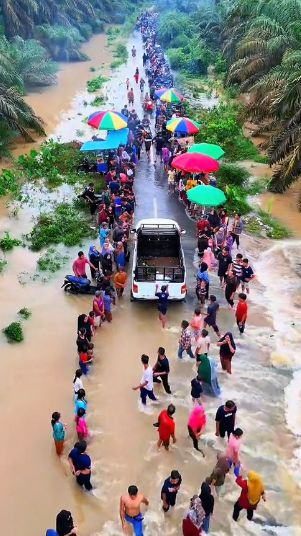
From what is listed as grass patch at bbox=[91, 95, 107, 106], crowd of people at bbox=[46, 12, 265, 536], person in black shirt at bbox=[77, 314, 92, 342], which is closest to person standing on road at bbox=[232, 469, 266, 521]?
crowd of people at bbox=[46, 12, 265, 536]

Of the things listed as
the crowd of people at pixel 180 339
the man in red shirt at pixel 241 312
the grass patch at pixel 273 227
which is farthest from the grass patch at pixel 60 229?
the man in red shirt at pixel 241 312

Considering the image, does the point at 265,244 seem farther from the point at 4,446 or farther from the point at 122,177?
the point at 4,446

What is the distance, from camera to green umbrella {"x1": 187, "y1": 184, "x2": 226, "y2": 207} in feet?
45.4

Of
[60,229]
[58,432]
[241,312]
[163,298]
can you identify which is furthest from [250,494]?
[60,229]

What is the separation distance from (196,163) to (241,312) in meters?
5.71

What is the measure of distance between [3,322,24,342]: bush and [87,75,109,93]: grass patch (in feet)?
84.6

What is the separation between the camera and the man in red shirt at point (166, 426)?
8.06 meters

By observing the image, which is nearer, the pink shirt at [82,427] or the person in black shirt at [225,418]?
the person in black shirt at [225,418]

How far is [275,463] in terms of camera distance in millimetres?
8578

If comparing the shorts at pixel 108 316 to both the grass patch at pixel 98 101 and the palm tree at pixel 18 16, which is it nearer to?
the grass patch at pixel 98 101

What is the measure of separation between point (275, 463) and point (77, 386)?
3.40 metres

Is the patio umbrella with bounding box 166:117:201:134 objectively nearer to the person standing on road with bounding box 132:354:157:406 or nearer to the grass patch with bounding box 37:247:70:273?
the grass patch with bounding box 37:247:70:273

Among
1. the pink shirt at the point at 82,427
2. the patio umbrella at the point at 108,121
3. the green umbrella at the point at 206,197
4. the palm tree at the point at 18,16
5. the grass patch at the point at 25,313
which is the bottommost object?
the grass patch at the point at 25,313

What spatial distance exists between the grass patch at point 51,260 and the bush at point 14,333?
269 centimetres
